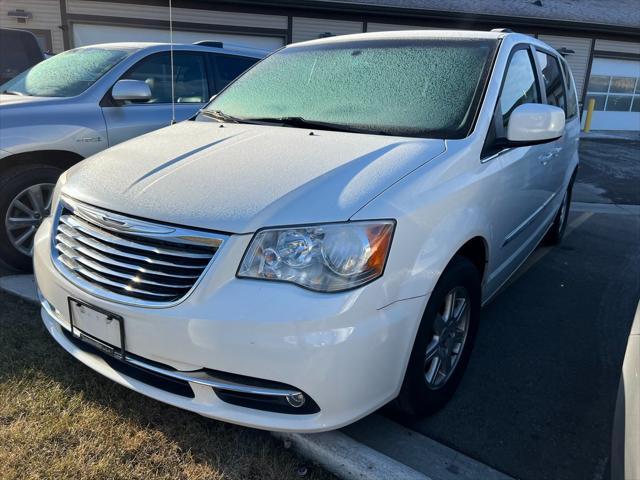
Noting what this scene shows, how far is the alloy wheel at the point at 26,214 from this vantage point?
3984 mm

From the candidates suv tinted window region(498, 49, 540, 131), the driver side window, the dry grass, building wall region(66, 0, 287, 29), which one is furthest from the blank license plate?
building wall region(66, 0, 287, 29)

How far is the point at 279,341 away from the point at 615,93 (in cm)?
2217

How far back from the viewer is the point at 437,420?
2686mm

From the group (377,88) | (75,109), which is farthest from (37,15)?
(377,88)

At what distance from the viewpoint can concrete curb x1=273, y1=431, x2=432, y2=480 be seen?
2172 millimetres

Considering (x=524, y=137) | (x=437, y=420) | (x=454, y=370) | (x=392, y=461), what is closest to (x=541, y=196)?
(x=524, y=137)

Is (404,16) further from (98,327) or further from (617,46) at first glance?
(98,327)

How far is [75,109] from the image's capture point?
4.18 meters

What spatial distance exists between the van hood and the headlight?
52 mm

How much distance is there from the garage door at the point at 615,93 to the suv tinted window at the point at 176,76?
18.5 m

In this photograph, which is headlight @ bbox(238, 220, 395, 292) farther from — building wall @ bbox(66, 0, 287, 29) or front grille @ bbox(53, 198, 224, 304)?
building wall @ bbox(66, 0, 287, 29)

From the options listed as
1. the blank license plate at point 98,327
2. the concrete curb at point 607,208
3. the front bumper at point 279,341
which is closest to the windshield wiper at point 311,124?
the front bumper at point 279,341

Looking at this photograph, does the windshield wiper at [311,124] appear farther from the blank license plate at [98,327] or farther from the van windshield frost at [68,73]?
the van windshield frost at [68,73]

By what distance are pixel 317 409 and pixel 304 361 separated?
0.23 m
